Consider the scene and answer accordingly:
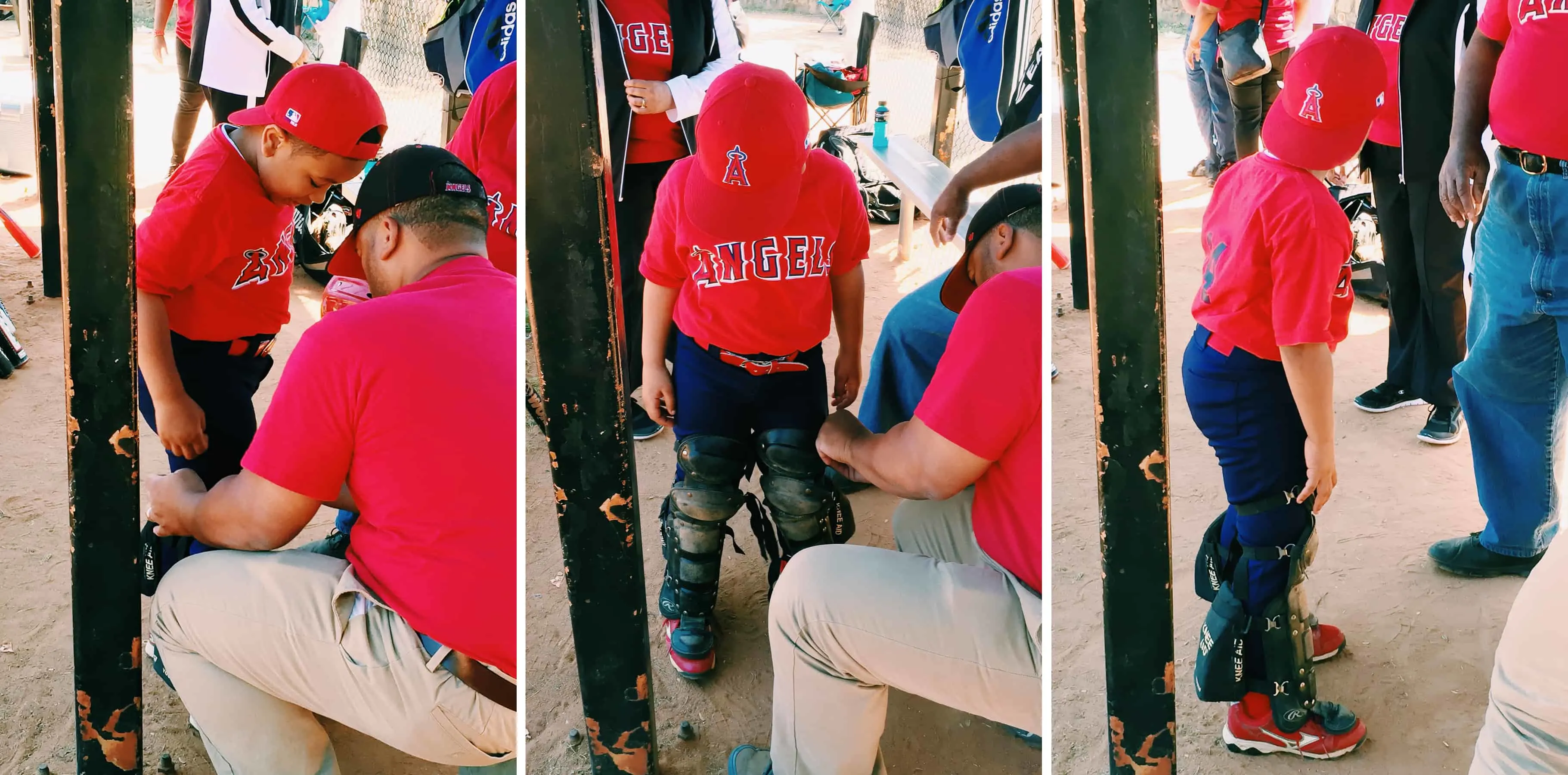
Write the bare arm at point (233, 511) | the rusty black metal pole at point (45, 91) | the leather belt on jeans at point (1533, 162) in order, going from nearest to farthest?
the rusty black metal pole at point (45, 91), the bare arm at point (233, 511), the leather belt on jeans at point (1533, 162)

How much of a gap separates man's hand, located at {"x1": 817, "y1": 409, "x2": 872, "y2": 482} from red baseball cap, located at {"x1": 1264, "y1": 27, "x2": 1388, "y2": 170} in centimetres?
84

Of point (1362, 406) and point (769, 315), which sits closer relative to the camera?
point (769, 315)

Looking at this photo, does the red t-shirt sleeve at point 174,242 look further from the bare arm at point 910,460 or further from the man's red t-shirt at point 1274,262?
the man's red t-shirt at point 1274,262

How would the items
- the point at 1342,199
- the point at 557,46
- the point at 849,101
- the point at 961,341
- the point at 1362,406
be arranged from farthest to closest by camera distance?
A: the point at 849,101, the point at 1342,199, the point at 1362,406, the point at 961,341, the point at 557,46

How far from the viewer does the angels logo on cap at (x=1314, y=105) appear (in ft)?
5.69

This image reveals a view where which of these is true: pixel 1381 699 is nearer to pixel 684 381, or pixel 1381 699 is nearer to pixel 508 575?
pixel 684 381

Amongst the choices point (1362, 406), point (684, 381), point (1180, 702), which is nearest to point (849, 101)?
point (1362, 406)

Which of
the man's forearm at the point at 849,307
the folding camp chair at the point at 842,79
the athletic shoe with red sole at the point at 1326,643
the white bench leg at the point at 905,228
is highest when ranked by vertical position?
the folding camp chair at the point at 842,79

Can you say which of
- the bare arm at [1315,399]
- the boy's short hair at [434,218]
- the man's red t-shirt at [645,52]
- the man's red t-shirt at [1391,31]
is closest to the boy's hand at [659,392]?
the boy's short hair at [434,218]

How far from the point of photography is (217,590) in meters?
1.74

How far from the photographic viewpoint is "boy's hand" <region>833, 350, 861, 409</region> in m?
2.36

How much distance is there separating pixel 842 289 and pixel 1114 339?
94 centimetres

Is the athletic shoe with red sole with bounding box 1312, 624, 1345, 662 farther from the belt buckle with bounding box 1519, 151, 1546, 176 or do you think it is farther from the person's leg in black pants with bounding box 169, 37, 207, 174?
the person's leg in black pants with bounding box 169, 37, 207, 174

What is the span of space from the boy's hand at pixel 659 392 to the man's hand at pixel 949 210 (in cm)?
63
